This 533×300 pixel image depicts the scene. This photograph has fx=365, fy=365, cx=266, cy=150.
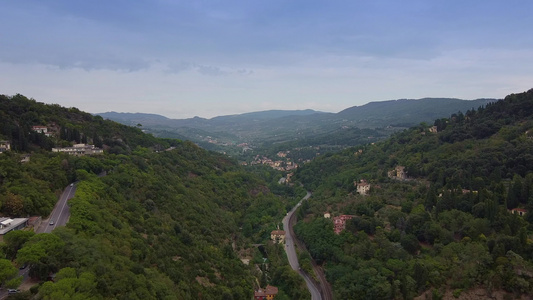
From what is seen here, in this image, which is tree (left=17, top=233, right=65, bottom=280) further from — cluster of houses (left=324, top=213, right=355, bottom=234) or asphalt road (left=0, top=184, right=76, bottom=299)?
cluster of houses (left=324, top=213, right=355, bottom=234)

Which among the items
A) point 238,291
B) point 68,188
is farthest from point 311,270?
point 68,188

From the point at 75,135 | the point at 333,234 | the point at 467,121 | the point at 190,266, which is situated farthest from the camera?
the point at 467,121

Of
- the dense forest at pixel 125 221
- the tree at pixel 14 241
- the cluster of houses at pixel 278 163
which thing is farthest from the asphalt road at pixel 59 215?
the cluster of houses at pixel 278 163

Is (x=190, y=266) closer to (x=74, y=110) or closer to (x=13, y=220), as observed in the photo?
(x=13, y=220)

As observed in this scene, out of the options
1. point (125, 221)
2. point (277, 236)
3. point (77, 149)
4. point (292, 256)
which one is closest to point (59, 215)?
point (125, 221)

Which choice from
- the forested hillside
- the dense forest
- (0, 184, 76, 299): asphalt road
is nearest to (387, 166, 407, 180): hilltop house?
the forested hillside

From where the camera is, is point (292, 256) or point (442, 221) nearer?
point (442, 221)

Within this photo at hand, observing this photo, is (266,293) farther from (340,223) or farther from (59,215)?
(59,215)
